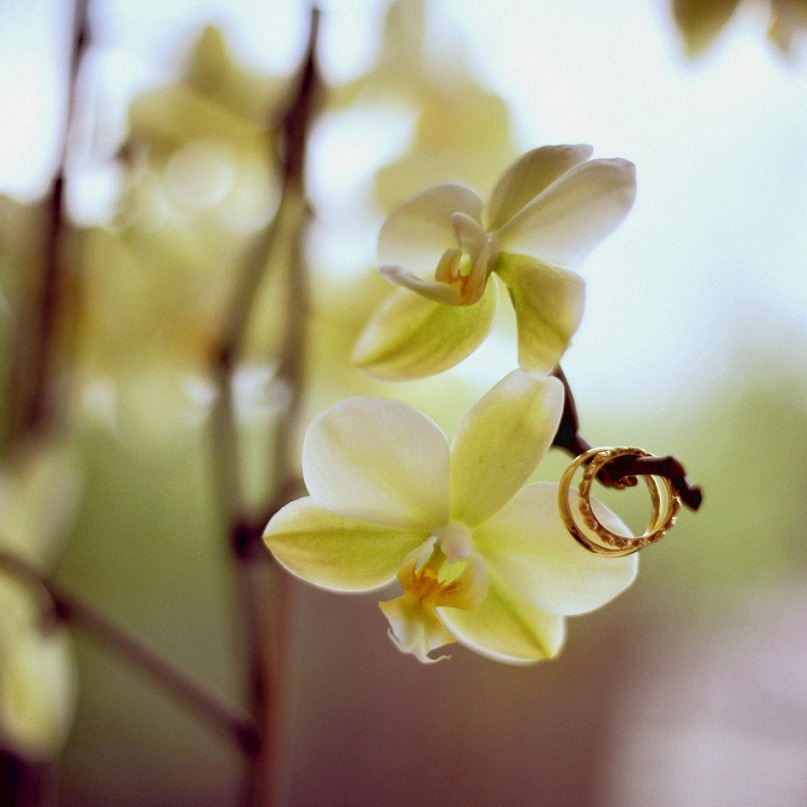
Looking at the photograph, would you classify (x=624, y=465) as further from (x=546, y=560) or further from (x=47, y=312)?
(x=47, y=312)

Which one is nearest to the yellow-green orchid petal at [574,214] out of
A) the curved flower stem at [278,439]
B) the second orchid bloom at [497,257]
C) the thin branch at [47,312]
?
the second orchid bloom at [497,257]

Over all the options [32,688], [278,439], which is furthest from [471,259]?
[32,688]

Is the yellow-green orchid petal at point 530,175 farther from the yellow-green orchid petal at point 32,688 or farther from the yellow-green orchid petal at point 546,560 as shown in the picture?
the yellow-green orchid petal at point 32,688

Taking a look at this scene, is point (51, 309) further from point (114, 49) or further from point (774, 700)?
point (774, 700)

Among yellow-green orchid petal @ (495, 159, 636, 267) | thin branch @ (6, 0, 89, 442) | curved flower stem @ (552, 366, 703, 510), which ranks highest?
yellow-green orchid petal @ (495, 159, 636, 267)

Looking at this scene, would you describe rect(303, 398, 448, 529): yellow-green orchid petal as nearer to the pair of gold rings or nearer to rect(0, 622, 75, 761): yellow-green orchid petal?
the pair of gold rings

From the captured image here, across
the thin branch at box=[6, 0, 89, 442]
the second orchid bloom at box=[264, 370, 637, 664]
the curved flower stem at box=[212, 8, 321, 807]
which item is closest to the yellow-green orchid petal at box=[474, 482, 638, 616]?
the second orchid bloom at box=[264, 370, 637, 664]

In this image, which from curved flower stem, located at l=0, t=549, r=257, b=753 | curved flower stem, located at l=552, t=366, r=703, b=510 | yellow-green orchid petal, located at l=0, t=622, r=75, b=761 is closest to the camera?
curved flower stem, located at l=552, t=366, r=703, b=510

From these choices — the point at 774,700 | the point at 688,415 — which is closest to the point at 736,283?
the point at 688,415
